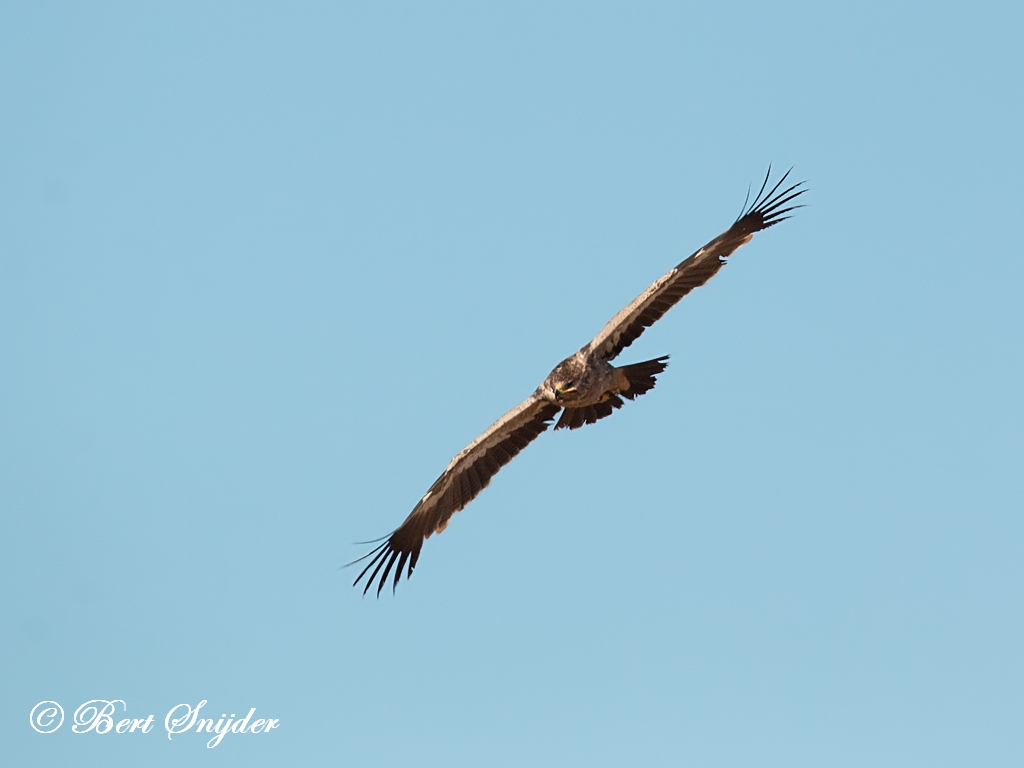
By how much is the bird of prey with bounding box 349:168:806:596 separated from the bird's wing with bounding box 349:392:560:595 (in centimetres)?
1

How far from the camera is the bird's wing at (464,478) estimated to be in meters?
16.7

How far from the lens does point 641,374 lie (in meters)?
16.1

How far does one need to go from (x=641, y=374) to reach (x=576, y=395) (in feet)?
2.96

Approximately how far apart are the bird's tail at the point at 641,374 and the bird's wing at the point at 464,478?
1.14 metres

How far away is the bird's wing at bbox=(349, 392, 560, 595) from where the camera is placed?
658 inches

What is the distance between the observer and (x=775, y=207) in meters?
16.6

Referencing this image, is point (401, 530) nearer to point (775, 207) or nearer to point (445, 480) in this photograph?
point (445, 480)

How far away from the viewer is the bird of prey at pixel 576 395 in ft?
52.2

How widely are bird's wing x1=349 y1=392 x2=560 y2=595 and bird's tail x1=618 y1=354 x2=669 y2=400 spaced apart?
1.14m

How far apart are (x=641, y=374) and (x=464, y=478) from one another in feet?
9.13

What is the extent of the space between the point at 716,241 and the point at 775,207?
1.04 metres

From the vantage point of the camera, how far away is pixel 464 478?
1703cm

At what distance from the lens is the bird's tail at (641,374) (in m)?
16.0

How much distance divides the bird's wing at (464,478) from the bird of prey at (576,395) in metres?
0.01
